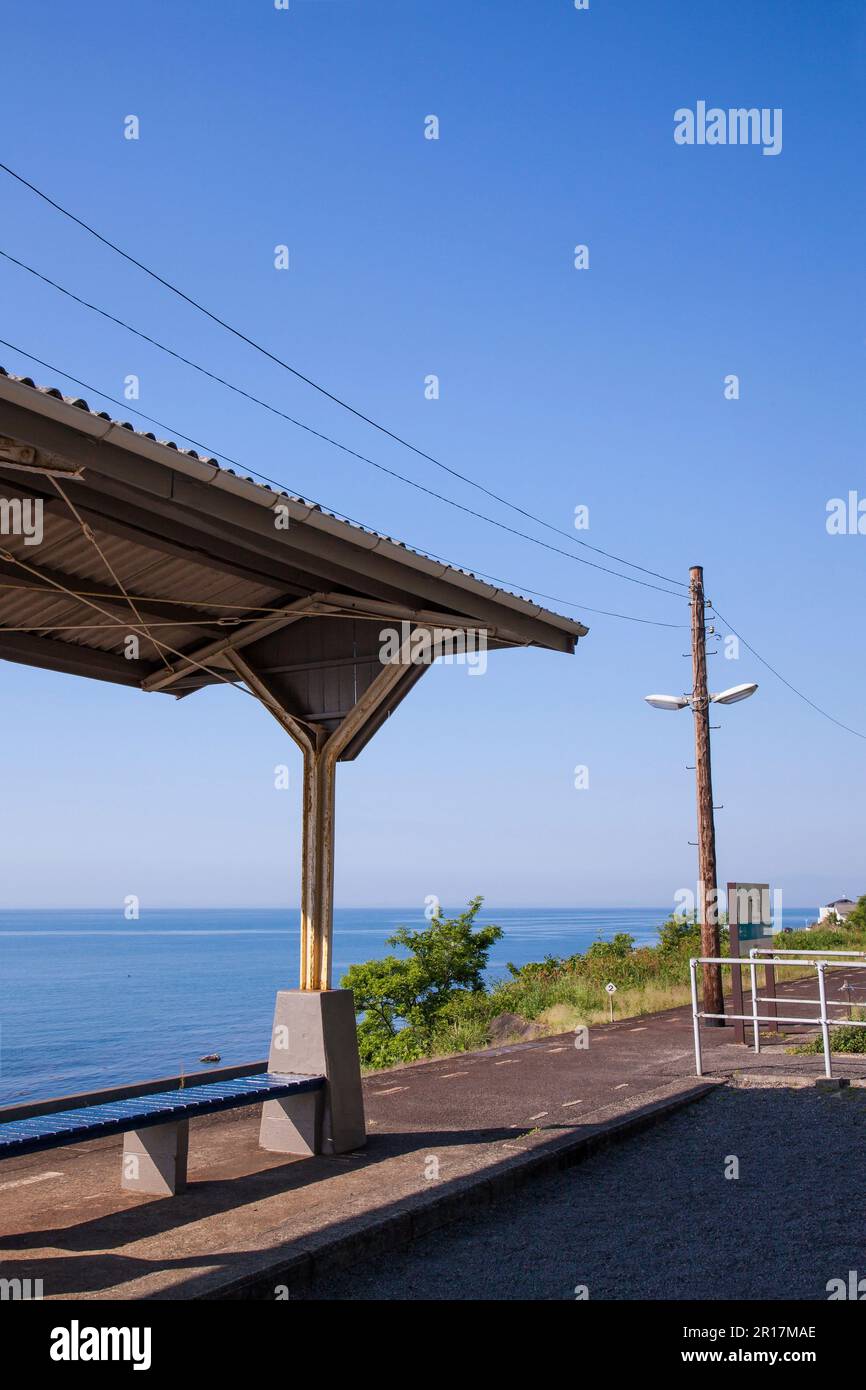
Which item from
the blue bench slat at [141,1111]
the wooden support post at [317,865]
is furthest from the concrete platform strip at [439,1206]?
the wooden support post at [317,865]

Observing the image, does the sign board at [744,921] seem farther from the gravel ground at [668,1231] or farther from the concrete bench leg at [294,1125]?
the concrete bench leg at [294,1125]

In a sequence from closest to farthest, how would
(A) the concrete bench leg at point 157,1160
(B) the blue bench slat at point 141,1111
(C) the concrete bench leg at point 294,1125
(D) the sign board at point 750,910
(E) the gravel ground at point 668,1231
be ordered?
(E) the gravel ground at point 668,1231 → (B) the blue bench slat at point 141,1111 → (A) the concrete bench leg at point 157,1160 → (C) the concrete bench leg at point 294,1125 → (D) the sign board at point 750,910

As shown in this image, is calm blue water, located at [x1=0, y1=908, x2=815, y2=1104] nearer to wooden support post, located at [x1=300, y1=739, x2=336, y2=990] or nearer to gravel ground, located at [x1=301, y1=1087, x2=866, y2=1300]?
wooden support post, located at [x1=300, y1=739, x2=336, y2=990]

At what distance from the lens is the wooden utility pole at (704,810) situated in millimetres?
14484

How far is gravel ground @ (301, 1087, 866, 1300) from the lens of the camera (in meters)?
4.62

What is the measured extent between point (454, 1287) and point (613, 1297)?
0.68 metres

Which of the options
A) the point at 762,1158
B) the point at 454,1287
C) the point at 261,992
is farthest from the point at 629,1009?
the point at 261,992

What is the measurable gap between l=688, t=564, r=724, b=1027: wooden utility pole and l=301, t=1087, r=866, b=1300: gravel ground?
666cm

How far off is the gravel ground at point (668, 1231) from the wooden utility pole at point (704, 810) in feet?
21.9

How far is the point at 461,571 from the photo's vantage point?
709 centimetres

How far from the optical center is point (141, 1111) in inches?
230

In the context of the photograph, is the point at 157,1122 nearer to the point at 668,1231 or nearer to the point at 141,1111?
the point at 141,1111
